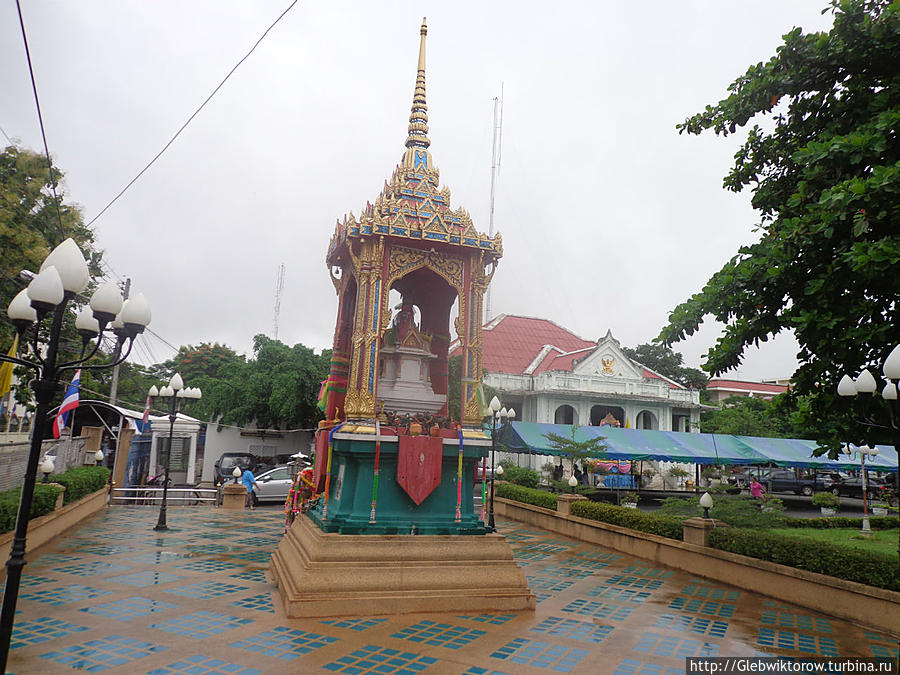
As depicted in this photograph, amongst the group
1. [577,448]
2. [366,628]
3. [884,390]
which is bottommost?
[366,628]

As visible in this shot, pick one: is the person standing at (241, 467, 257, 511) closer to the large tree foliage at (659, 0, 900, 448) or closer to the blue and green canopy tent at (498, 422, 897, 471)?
the blue and green canopy tent at (498, 422, 897, 471)

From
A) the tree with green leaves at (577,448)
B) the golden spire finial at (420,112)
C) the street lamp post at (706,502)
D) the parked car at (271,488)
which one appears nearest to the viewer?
the street lamp post at (706,502)

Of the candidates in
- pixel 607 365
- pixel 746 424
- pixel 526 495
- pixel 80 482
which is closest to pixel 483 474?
pixel 526 495

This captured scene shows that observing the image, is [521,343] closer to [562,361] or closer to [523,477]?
[562,361]

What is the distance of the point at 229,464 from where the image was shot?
2689 centimetres

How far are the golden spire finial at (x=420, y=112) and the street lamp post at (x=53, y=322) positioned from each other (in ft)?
23.8

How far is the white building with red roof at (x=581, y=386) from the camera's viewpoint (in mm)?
31312

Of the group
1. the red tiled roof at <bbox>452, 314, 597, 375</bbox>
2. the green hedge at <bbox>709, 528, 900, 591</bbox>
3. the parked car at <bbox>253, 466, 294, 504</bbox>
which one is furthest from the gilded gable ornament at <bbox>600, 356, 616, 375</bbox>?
the green hedge at <bbox>709, 528, 900, 591</bbox>

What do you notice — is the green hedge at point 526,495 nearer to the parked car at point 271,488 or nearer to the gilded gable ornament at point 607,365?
the parked car at point 271,488

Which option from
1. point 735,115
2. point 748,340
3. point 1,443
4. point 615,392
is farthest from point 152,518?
point 615,392

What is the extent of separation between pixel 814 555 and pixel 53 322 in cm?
1007

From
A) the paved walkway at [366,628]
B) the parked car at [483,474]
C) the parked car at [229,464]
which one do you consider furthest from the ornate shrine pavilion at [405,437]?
the parked car at [229,464]

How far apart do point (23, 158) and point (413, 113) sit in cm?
958

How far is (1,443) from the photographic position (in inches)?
647
